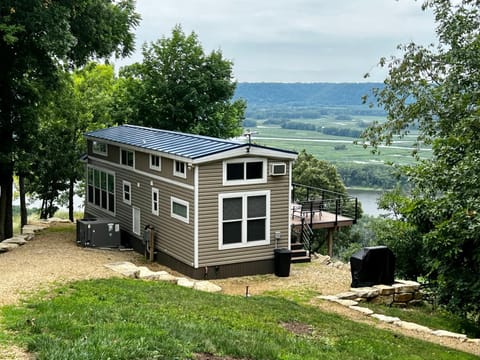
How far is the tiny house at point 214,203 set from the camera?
15.7 metres

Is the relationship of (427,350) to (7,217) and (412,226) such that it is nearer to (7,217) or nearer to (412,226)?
(412,226)

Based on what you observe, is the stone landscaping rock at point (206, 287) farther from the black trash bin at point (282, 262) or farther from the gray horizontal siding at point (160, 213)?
the black trash bin at point (282, 262)

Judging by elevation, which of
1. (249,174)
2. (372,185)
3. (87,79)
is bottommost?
(372,185)

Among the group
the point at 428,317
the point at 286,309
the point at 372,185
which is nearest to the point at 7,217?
the point at 286,309

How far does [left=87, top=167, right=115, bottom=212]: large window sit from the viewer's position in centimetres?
2117

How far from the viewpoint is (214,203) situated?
15797 mm

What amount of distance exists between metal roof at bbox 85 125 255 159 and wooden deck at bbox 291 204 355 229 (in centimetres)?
469

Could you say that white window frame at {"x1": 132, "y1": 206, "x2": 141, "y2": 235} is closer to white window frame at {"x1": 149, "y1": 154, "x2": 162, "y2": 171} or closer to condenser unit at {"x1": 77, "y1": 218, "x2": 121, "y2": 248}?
condenser unit at {"x1": 77, "y1": 218, "x2": 121, "y2": 248}

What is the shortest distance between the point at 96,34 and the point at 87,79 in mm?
11482

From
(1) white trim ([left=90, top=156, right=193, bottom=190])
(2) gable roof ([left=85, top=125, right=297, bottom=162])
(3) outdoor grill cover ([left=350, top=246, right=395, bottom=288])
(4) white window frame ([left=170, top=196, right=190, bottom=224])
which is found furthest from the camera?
(1) white trim ([left=90, top=156, right=193, bottom=190])

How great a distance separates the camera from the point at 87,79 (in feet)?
102

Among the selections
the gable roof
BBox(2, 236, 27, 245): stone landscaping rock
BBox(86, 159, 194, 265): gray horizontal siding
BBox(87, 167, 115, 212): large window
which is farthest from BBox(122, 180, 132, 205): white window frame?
BBox(2, 236, 27, 245): stone landscaping rock

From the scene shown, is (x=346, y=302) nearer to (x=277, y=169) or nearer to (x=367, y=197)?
(x=277, y=169)

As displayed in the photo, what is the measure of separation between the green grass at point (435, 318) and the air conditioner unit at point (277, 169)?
4258mm
